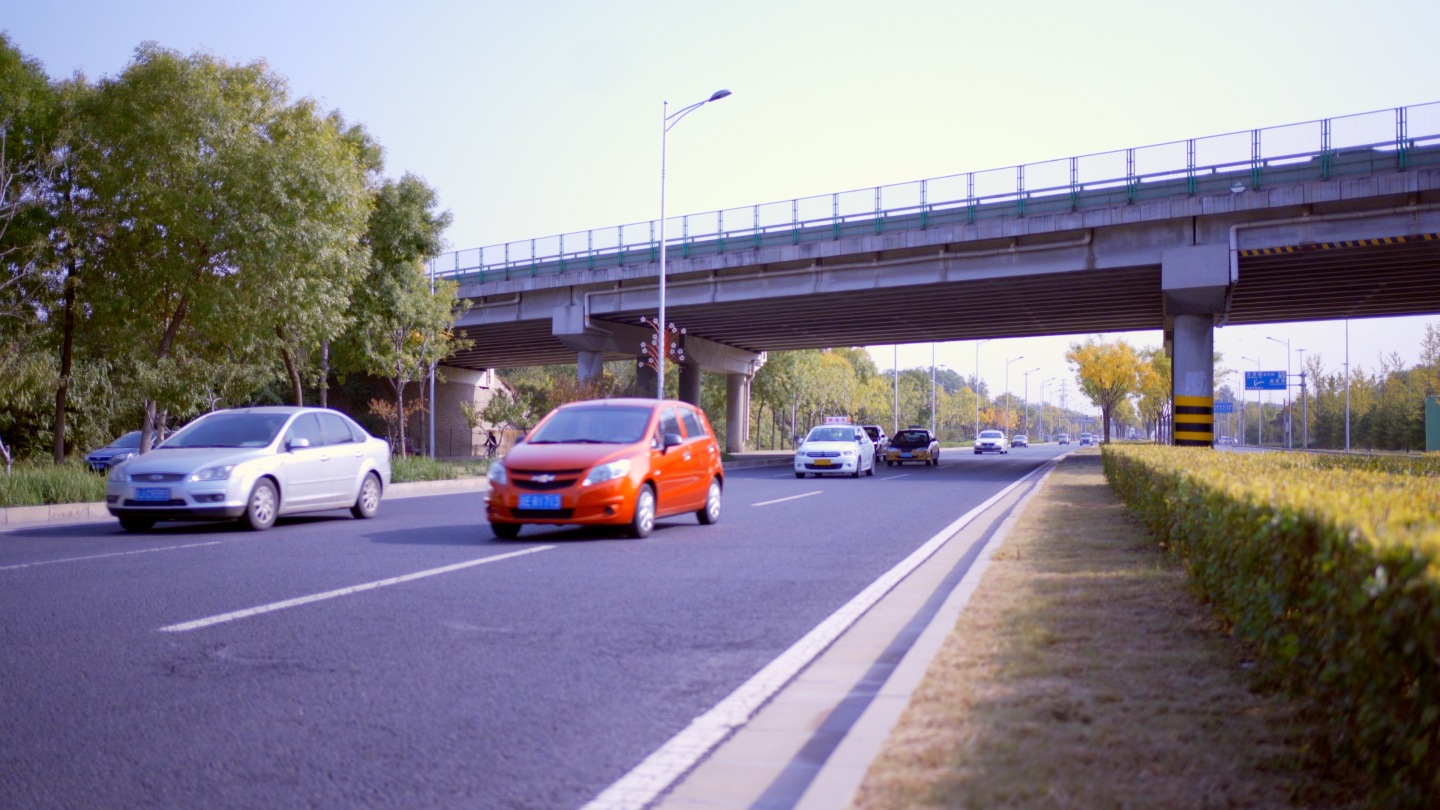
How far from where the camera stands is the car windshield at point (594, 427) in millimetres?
12531

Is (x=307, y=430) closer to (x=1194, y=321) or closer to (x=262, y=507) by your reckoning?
(x=262, y=507)

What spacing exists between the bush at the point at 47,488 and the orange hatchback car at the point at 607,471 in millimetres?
7866

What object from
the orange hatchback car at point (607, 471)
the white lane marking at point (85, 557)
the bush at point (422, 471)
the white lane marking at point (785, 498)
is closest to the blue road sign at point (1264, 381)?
the white lane marking at point (785, 498)

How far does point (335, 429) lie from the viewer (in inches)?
591

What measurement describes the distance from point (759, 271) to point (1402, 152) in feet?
60.0

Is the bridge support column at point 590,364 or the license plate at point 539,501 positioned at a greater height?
the bridge support column at point 590,364

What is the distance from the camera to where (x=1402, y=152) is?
81.4 ft

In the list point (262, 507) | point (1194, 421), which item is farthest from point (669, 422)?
point (1194, 421)

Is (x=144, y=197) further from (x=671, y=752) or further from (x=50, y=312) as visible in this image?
(x=671, y=752)

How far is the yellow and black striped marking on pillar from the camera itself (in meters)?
29.0

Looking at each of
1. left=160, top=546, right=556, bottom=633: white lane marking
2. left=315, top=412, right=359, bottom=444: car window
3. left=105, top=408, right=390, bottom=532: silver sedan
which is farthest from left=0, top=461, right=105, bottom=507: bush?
left=160, top=546, right=556, bottom=633: white lane marking

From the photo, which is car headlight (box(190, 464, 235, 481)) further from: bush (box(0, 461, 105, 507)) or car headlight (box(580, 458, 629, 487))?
car headlight (box(580, 458, 629, 487))

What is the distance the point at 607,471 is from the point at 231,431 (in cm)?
566

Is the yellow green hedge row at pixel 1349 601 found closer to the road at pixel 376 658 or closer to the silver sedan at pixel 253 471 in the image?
the road at pixel 376 658
